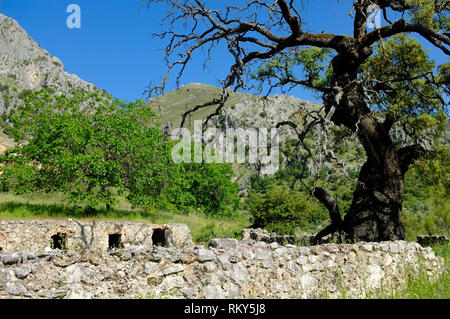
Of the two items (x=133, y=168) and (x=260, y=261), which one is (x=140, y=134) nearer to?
(x=133, y=168)

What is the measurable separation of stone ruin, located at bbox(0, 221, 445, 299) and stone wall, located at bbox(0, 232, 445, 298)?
0.01 m

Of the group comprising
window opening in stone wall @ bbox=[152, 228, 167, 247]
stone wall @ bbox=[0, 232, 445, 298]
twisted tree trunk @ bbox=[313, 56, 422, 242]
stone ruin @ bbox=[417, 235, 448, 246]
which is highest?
twisted tree trunk @ bbox=[313, 56, 422, 242]

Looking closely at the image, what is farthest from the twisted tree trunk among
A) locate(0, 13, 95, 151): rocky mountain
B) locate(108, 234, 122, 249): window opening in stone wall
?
locate(0, 13, 95, 151): rocky mountain

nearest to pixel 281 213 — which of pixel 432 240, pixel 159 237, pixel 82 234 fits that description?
pixel 159 237

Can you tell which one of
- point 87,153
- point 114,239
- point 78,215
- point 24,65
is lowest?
point 114,239

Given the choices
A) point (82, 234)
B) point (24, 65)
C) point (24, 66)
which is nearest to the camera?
point (82, 234)

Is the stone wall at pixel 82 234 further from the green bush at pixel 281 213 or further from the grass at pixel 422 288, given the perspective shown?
the grass at pixel 422 288

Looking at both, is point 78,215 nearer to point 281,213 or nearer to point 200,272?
point 281,213

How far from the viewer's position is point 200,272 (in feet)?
16.4

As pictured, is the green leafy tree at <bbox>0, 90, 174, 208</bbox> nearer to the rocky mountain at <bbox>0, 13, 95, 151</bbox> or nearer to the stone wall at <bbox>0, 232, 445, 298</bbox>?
the stone wall at <bbox>0, 232, 445, 298</bbox>

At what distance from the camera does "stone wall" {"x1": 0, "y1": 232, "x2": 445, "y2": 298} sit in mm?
4285

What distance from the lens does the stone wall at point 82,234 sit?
1481cm

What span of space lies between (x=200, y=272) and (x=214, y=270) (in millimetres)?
214
